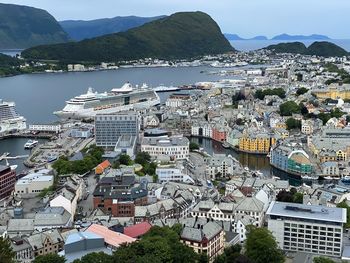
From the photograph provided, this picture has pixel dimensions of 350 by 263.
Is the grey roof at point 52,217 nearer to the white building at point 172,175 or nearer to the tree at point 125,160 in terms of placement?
the white building at point 172,175

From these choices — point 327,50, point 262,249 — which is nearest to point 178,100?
point 262,249

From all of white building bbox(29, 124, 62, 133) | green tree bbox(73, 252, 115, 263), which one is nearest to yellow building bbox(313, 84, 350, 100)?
white building bbox(29, 124, 62, 133)

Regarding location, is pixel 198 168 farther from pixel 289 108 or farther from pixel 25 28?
pixel 25 28

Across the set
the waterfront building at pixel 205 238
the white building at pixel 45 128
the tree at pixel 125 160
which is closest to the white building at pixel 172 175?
the tree at pixel 125 160

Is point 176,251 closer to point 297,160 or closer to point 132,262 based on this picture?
point 132,262

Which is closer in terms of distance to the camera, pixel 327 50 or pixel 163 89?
pixel 163 89

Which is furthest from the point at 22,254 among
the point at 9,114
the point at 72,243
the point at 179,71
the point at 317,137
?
the point at 179,71
